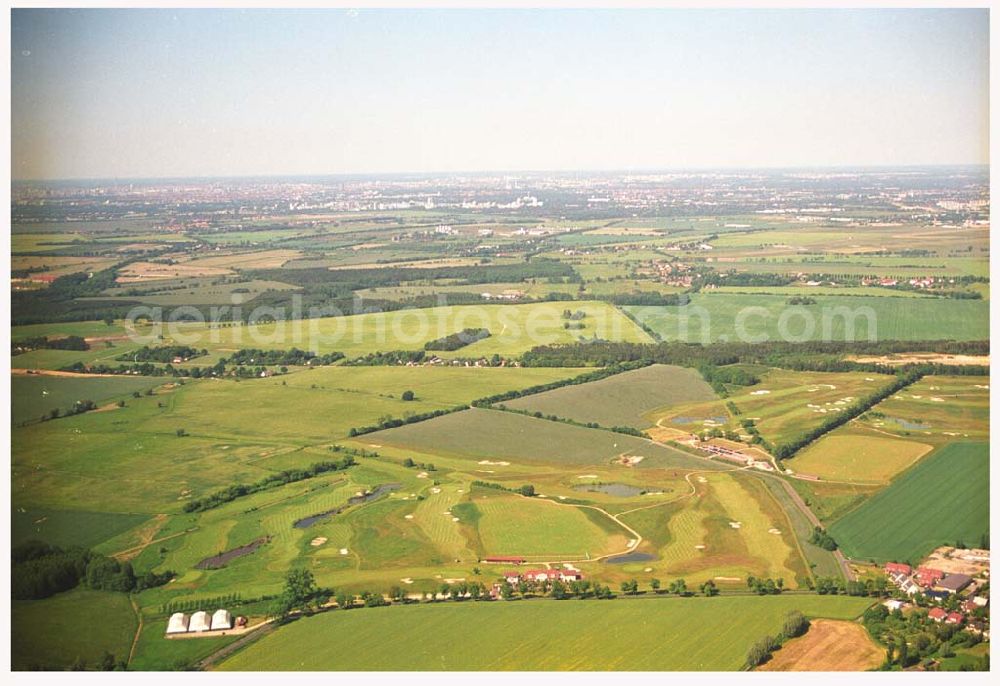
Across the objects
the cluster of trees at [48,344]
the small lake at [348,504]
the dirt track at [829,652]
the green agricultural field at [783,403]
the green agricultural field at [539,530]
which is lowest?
the dirt track at [829,652]

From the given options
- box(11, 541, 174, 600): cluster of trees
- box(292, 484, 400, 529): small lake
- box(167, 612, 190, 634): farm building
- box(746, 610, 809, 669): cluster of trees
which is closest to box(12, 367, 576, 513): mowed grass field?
box(11, 541, 174, 600): cluster of trees

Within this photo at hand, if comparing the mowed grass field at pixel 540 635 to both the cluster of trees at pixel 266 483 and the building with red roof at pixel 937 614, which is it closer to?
the building with red roof at pixel 937 614

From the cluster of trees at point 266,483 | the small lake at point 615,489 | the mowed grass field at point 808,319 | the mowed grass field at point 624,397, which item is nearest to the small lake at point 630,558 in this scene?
the small lake at point 615,489

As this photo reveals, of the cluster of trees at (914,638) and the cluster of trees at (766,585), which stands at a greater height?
the cluster of trees at (766,585)

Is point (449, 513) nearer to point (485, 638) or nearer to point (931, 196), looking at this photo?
point (485, 638)

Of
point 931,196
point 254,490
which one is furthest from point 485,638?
point 931,196

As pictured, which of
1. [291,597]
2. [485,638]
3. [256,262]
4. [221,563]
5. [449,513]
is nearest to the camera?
[485,638]

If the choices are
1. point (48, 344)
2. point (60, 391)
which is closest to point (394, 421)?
point (60, 391)
